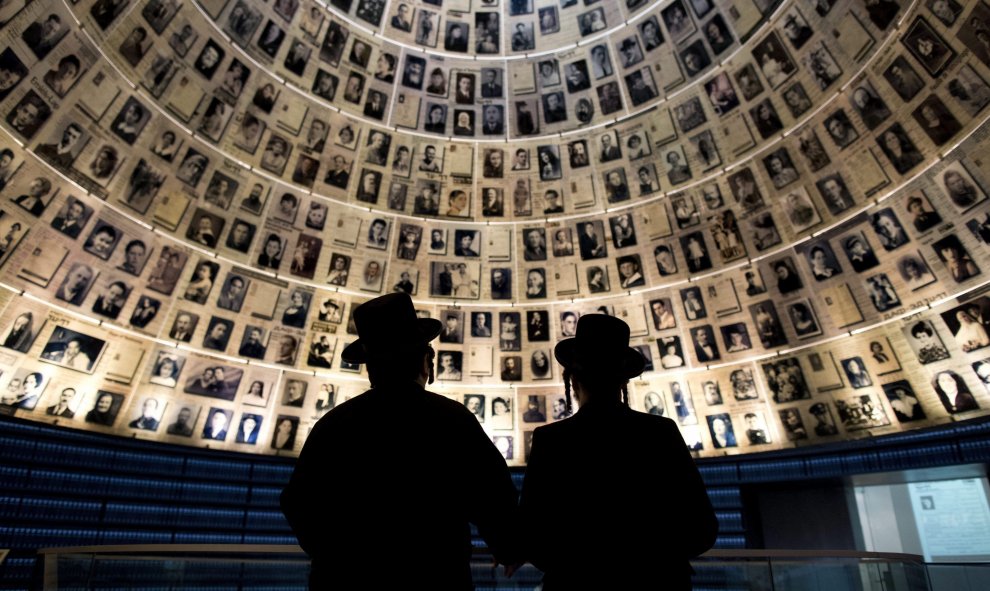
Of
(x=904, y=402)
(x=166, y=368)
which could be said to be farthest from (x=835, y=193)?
(x=166, y=368)

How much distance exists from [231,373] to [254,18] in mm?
7760

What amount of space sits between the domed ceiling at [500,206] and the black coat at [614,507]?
9.94 meters

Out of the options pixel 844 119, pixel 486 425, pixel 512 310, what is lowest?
pixel 486 425

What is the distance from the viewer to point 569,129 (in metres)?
15.6

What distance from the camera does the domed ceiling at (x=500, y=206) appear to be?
1036 centimetres

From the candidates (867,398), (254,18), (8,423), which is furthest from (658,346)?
Answer: (8,423)

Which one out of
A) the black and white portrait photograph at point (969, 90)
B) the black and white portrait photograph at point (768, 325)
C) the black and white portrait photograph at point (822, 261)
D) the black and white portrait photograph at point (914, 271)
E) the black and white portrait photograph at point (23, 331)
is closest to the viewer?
the black and white portrait photograph at point (969, 90)

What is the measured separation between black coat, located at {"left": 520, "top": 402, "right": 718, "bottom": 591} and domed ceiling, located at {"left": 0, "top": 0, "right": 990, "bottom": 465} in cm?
994

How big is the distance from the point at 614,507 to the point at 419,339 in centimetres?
111

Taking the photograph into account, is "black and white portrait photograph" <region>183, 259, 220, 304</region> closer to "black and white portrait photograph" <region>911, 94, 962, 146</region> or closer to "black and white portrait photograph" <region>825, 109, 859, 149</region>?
"black and white portrait photograph" <region>825, 109, 859, 149</region>

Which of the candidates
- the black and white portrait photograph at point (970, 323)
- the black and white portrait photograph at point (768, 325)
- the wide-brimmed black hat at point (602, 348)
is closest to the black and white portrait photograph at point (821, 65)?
the black and white portrait photograph at point (768, 325)

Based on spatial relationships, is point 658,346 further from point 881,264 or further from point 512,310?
point 881,264

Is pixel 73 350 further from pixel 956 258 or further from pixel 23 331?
pixel 956 258

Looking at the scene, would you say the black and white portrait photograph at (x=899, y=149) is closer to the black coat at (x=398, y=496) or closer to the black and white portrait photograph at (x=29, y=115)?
the black coat at (x=398, y=496)
